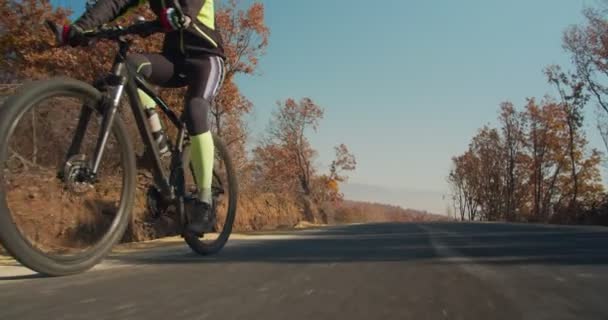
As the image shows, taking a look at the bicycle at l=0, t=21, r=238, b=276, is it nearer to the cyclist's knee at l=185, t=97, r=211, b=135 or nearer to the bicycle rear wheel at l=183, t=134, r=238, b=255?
the bicycle rear wheel at l=183, t=134, r=238, b=255

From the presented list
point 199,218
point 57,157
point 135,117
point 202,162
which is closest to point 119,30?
point 135,117

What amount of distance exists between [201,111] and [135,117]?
18.8 inches

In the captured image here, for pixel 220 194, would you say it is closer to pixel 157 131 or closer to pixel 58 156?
pixel 157 131

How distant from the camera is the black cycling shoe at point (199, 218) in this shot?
336 cm

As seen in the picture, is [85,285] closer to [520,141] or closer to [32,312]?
[32,312]

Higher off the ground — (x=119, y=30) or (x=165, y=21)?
(x=165, y=21)

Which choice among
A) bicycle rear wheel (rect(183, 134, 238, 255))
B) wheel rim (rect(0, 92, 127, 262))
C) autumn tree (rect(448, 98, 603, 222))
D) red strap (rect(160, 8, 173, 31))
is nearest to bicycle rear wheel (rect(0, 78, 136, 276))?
wheel rim (rect(0, 92, 127, 262))

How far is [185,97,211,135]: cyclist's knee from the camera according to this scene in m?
3.45

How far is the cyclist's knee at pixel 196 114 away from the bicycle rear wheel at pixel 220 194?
0.39m

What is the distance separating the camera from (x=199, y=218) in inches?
134

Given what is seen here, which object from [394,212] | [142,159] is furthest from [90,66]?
[394,212]

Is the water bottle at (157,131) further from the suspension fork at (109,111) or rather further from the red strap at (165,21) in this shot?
the red strap at (165,21)

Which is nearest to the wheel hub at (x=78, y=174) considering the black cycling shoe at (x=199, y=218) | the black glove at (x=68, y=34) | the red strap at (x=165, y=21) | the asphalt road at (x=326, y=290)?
the asphalt road at (x=326, y=290)

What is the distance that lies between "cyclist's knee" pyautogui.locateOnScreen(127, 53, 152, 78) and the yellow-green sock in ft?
1.90
